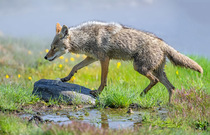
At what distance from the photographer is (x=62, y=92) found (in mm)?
7418

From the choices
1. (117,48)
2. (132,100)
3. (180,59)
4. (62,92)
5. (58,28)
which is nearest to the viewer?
(132,100)

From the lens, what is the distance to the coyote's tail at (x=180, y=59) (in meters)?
7.59

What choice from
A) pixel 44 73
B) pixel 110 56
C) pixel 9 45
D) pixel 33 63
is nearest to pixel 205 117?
pixel 110 56

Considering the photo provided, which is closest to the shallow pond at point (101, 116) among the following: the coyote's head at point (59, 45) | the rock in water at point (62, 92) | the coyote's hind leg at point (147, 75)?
the rock in water at point (62, 92)

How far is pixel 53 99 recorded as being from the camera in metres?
7.32

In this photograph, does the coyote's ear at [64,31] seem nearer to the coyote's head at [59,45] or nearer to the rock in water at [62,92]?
the coyote's head at [59,45]

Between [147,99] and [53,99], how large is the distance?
225 cm

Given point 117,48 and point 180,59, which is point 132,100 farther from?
point 180,59

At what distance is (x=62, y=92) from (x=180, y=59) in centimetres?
305

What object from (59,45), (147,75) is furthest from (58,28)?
(147,75)

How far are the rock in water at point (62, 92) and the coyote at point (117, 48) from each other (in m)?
0.24

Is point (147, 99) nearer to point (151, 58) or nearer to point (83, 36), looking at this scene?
point (151, 58)

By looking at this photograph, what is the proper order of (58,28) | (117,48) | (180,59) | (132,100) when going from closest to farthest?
(132,100), (180,59), (117,48), (58,28)

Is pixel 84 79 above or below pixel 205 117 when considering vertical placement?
above
